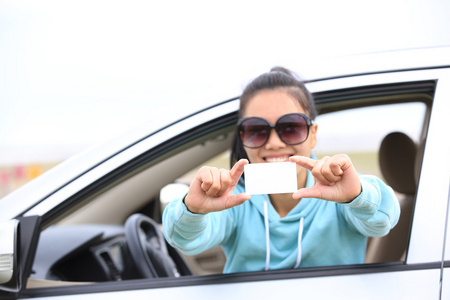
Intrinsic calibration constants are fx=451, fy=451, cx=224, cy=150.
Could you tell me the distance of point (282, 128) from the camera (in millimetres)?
1363

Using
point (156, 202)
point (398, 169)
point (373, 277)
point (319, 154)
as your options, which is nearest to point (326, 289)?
point (373, 277)

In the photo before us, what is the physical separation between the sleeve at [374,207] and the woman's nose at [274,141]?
10.1 inches

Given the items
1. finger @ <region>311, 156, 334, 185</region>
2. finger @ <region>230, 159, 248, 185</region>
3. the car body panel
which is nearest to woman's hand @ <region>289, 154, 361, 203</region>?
finger @ <region>311, 156, 334, 185</region>

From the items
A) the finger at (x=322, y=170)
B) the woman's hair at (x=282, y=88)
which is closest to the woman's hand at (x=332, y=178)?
the finger at (x=322, y=170)

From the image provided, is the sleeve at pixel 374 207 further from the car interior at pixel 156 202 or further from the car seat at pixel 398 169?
the car seat at pixel 398 169

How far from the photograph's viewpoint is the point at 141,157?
1.41 m

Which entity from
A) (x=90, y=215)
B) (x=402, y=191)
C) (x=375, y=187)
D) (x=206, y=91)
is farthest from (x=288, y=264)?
(x=90, y=215)

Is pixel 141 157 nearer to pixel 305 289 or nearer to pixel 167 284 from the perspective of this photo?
pixel 167 284

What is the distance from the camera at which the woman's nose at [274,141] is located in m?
1.36

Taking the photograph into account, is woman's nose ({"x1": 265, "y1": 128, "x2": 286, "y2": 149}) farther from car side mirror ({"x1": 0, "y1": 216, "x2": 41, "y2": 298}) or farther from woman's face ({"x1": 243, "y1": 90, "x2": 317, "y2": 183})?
car side mirror ({"x1": 0, "y1": 216, "x2": 41, "y2": 298})

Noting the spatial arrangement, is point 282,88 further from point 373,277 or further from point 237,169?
point 373,277

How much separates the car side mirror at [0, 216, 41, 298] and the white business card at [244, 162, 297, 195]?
26.5 inches

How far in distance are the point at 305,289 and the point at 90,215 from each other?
5.07ft

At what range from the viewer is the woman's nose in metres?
1.36
